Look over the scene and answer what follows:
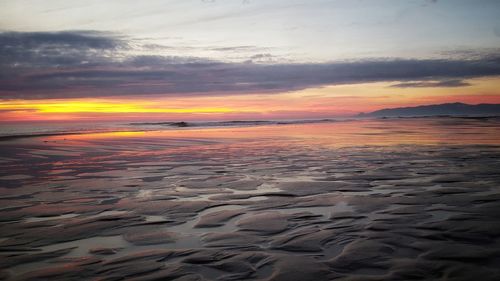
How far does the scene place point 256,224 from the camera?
5293 millimetres

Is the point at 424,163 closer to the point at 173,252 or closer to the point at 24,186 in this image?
the point at 173,252

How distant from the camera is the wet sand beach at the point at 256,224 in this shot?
371 cm

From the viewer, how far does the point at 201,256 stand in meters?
4.06

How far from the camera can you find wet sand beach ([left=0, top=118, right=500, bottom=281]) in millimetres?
3715

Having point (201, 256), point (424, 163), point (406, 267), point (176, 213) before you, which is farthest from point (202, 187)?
point (424, 163)

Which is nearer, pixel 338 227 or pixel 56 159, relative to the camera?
pixel 338 227

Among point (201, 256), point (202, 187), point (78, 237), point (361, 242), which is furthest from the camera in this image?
point (202, 187)

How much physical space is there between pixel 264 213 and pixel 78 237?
2.69m

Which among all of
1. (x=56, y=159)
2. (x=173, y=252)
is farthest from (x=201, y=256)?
(x=56, y=159)

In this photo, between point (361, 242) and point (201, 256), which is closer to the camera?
point (201, 256)

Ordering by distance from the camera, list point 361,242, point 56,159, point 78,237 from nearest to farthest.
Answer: point 361,242
point 78,237
point 56,159

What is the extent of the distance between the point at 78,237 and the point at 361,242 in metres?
3.62

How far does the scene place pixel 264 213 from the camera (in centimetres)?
590

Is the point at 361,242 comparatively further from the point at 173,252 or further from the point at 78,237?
the point at 78,237
